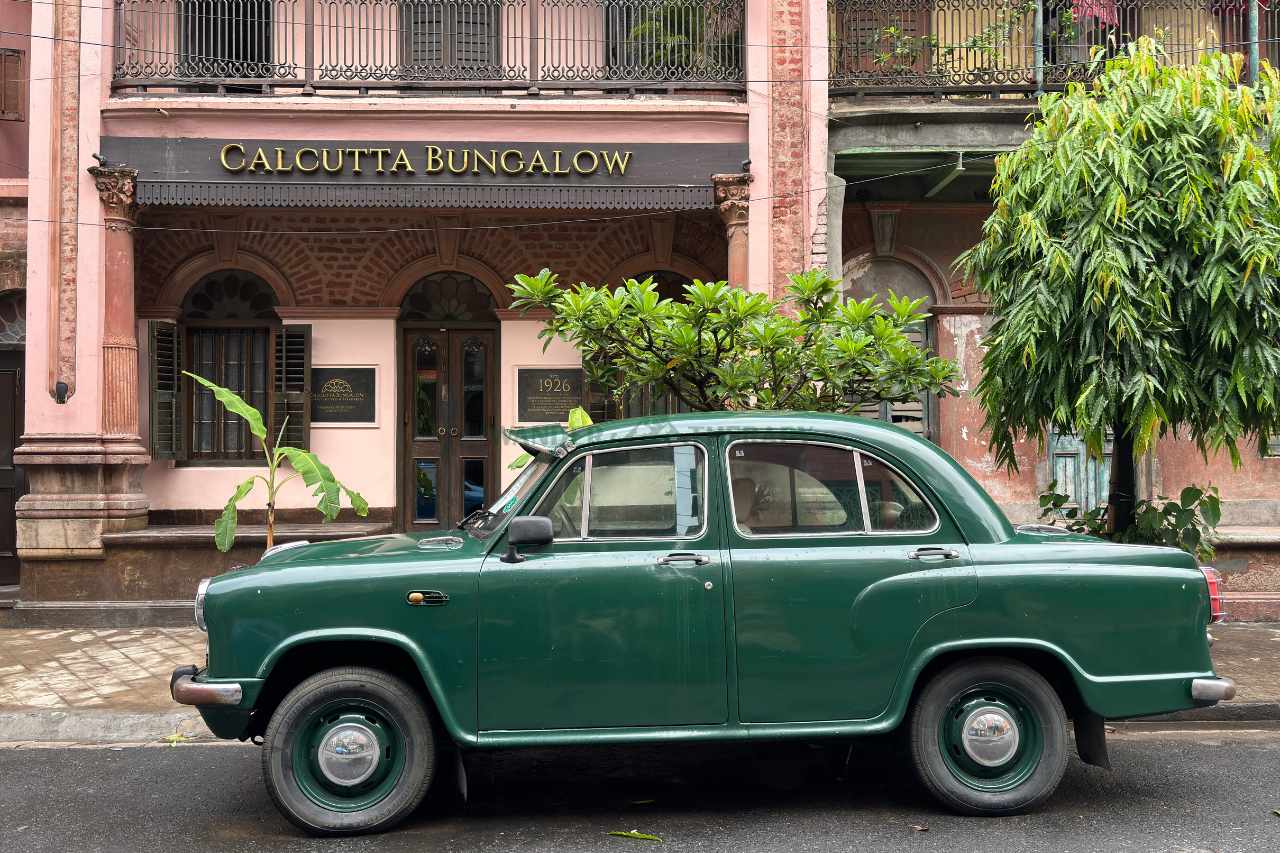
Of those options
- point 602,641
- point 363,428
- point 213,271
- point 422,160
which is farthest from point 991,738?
point 213,271

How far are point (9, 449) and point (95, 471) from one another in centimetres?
194

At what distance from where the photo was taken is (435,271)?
1216 centimetres

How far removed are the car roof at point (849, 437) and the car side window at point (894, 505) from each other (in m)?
0.09

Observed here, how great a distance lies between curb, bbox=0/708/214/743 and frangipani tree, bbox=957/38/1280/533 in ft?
19.2

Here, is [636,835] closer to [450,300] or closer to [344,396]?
[344,396]

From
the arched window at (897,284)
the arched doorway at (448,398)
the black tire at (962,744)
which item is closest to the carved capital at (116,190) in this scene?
the arched doorway at (448,398)

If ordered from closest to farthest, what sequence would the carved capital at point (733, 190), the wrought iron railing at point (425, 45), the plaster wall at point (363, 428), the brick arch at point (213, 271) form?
the carved capital at point (733, 190), the wrought iron railing at point (425, 45), the brick arch at point (213, 271), the plaster wall at point (363, 428)

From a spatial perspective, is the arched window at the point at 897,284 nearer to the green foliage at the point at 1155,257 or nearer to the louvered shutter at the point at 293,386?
the green foliage at the point at 1155,257

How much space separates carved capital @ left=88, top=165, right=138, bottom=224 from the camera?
33.1 ft

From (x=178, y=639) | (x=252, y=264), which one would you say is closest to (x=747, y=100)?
(x=252, y=264)

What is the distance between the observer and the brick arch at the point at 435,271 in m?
12.1

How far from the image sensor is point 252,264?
11906 mm

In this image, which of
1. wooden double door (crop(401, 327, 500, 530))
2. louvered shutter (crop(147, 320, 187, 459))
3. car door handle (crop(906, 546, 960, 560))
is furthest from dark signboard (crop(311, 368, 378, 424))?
car door handle (crop(906, 546, 960, 560))

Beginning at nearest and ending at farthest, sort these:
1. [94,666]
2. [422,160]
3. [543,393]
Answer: [94,666], [422,160], [543,393]
